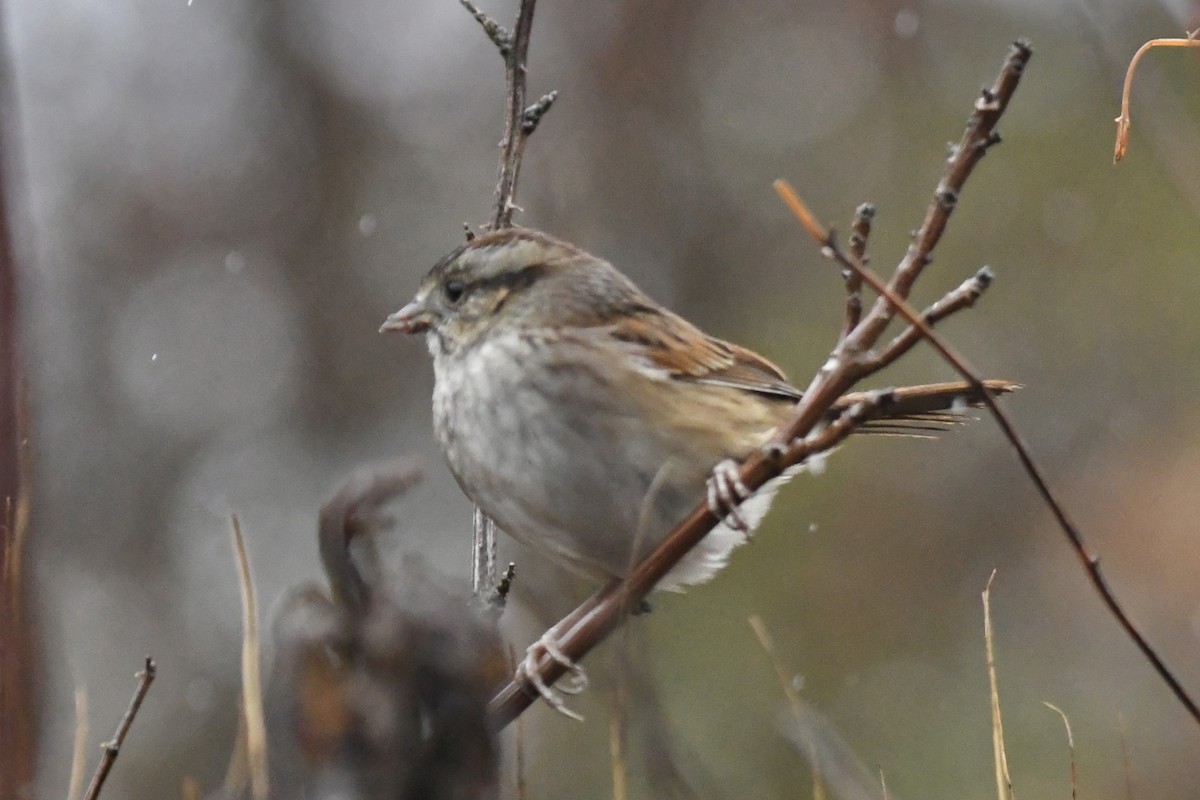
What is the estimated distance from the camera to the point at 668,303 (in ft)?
29.1

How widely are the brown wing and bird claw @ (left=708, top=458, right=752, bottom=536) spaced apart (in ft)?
0.98

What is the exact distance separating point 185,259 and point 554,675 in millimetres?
7623

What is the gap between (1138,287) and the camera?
8.28 metres

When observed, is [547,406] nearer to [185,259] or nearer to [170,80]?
[185,259]

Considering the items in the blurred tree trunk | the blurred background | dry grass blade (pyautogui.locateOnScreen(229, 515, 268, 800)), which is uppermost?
the blurred tree trunk

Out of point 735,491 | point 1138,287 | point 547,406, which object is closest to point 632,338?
point 547,406

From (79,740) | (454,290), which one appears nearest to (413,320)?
(454,290)

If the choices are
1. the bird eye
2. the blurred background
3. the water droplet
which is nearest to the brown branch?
the bird eye

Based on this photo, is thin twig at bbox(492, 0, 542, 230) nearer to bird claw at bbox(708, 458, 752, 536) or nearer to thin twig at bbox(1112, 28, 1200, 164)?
bird claw at bbox(708, 458, 752, 536)

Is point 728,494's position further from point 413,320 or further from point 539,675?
point 413,320

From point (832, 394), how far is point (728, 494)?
0.48 meters

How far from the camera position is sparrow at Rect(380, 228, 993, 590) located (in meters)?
2.84

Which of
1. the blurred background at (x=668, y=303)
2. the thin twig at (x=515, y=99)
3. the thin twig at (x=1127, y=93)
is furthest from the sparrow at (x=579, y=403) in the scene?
the blurred background at (x=668, y=303)

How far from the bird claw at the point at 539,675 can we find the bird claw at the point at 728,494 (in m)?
0.35
